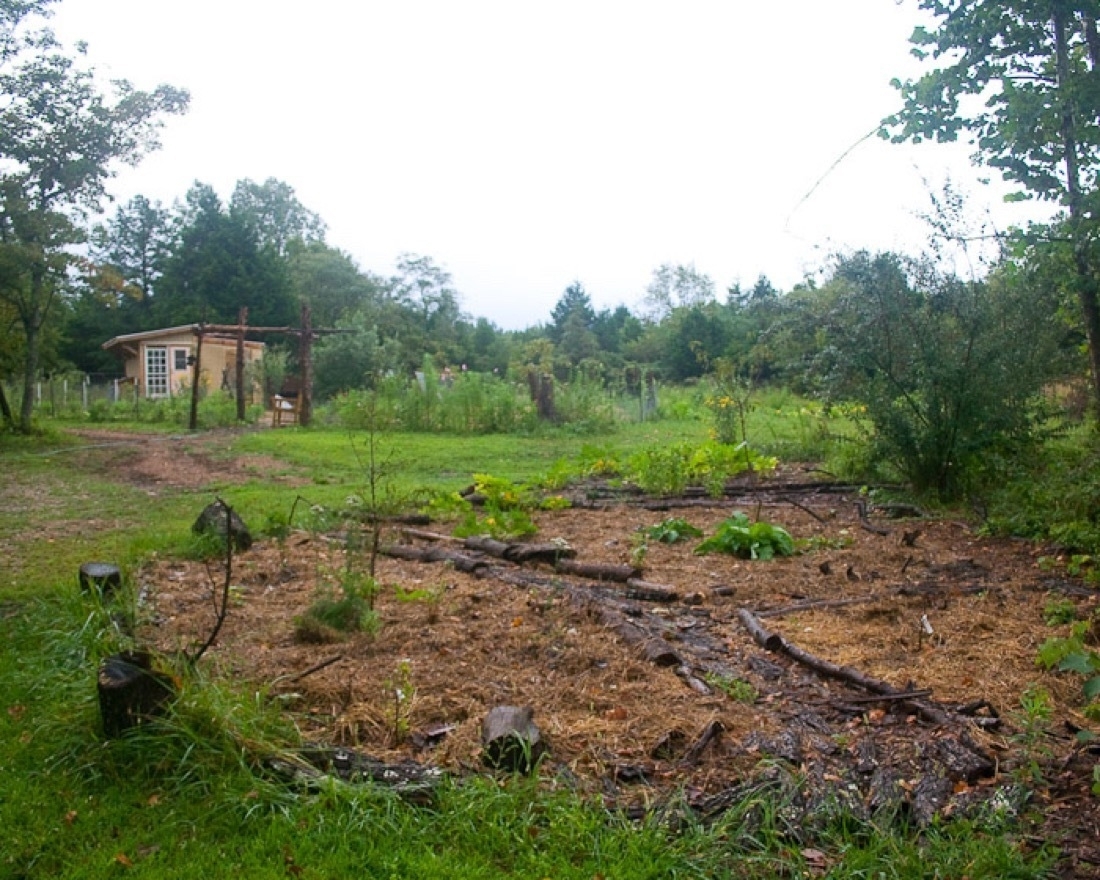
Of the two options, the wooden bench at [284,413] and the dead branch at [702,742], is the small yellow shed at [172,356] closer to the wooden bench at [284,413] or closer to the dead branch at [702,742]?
the wooden bench at [284,413]

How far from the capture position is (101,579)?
4.36 metres

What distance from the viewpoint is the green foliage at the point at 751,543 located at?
570 cm

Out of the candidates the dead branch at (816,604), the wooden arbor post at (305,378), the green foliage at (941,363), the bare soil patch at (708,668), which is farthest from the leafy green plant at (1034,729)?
the wooden arbor post at (305,378)

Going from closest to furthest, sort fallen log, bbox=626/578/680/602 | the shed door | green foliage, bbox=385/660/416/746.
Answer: green foliage, bbox=385/660/416/746 < fallen log, bbox=626/578/680/602 < the shed door

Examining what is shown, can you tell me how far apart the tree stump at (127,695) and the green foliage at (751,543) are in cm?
366

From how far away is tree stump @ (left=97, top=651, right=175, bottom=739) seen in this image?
9.40ft

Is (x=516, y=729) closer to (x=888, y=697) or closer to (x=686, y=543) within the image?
(x=888, y=697)

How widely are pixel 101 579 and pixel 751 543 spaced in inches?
147

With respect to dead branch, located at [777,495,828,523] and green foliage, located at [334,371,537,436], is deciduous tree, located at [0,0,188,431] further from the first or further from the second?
dead branch, located at [777,495,828,523]

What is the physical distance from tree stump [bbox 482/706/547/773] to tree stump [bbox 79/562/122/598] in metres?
2.41

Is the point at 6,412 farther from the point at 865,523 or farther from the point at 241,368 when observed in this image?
the point at 865,523

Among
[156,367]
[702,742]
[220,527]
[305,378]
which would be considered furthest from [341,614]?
[156,367]

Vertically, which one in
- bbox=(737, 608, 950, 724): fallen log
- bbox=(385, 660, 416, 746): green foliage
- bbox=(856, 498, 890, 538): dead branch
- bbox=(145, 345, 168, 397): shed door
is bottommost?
bbox=(385, 660, 416, 746): green foliage

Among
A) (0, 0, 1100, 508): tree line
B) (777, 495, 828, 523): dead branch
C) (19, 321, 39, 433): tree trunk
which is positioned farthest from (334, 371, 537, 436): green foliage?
(777, 495, 828, 523): dead branch
